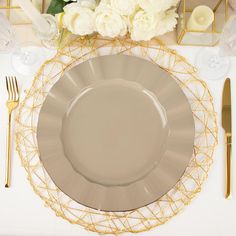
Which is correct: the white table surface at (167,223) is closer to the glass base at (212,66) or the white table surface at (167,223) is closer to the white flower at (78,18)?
the glass base at (212,66)

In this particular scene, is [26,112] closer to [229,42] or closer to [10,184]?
[10,184]

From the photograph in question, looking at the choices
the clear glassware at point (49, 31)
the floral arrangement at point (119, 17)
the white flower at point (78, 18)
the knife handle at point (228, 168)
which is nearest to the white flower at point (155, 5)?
the floral arrangement at point (119, 17)

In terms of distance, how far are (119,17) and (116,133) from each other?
0.24 meters

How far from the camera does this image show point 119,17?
67 cm

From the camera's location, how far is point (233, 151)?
0.78 meters

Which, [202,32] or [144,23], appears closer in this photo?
[144,23]

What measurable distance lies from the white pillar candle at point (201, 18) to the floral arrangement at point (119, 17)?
2.8 inches

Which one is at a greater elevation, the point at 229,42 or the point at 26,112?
the point at 229,42

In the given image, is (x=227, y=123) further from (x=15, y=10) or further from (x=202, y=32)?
(x=15, y=10)

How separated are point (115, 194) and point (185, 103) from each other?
0.78ft

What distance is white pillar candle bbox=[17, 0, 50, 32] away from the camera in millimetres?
648

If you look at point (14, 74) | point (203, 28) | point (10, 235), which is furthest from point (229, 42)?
point (10, 235)

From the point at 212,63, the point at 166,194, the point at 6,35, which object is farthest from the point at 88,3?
the point at 166,194

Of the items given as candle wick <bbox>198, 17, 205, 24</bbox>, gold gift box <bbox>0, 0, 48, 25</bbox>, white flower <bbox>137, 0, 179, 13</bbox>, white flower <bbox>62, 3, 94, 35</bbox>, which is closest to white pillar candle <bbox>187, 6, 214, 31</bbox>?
candle wick <bbox>198, 17, 205, 24</bbox>
